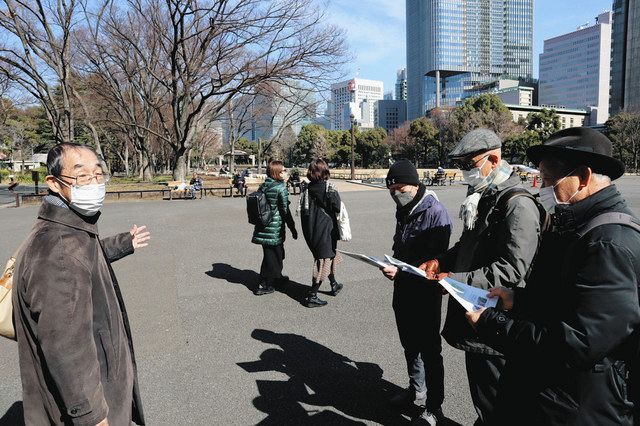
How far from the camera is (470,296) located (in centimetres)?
189

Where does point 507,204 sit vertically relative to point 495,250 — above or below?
above

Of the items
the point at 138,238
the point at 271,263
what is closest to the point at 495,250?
the point at 138,238

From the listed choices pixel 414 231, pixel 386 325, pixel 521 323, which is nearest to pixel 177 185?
pixel 386 325

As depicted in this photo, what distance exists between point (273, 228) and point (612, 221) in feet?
15.1

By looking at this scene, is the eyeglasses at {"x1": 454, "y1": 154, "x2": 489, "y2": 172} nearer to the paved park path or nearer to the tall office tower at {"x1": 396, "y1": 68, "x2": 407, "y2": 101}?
the paved park path

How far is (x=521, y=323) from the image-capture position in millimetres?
1560

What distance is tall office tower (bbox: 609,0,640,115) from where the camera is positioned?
9062 centimetres

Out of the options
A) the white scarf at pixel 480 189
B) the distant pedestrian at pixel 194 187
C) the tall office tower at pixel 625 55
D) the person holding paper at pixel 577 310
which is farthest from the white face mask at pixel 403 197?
the tall office tower at pixel 625 55

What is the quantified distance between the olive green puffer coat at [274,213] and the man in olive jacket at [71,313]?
3620 millimetres

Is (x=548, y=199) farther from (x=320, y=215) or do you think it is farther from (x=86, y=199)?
(x=320, y=215)

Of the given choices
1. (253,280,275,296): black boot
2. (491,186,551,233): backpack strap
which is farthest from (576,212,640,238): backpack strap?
(253,280,275,296): black boot

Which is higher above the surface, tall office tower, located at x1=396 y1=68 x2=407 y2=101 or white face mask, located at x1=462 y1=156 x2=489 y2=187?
tall office tower, located at x1=396 y1=68 x2=407 y2=101

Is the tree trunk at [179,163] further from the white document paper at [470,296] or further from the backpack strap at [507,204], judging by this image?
the white document paper at [470,296]

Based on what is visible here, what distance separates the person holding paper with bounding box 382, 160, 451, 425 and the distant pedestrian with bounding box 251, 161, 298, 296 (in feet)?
8.75
